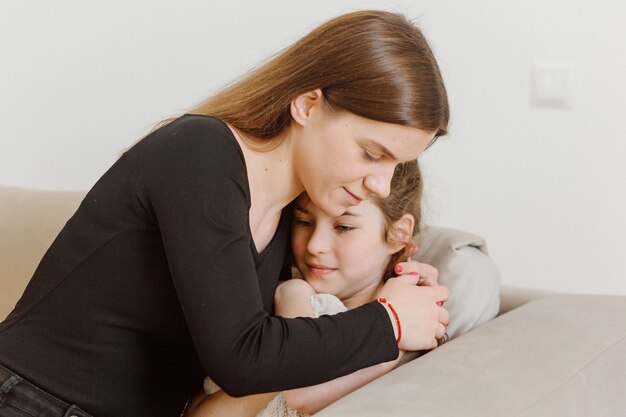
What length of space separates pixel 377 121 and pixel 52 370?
562 millimetres

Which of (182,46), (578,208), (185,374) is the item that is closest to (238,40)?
(182,46)

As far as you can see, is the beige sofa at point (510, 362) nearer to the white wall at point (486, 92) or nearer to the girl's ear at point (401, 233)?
the girl's ear at point (401, 233)

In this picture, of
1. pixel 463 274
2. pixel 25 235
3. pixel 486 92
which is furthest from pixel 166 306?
pixel 486 92

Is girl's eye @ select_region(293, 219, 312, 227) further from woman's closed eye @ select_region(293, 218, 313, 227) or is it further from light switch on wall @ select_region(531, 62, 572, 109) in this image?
light switch on wall @ select_region(531, 62, 572, 109)

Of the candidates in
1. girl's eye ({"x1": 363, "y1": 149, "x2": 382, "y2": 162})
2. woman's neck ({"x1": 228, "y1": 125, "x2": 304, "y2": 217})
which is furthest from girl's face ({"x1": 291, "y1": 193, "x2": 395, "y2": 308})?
girl's eye ({"x1": 363, "y1": 149, "x2": 382, "y2": 162})

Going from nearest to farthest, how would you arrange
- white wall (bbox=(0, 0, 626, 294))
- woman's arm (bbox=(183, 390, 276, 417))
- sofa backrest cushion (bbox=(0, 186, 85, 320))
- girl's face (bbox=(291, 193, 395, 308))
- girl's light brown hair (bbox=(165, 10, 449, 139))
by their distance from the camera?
girl's light brown hair (bbox=(165, 10, 449, 139))
woman's arm (bbox=(183, 390, 276, 417))
girl's face (bbox=(291, 193, 395, 308))
sofa backrest cushion (bbox=(0, 186, 85, 320))
white wall (bbox=(0, 0, 626, 294))

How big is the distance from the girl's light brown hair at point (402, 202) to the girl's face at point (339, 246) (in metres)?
0.01

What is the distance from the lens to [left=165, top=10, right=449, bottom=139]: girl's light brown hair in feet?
4.31

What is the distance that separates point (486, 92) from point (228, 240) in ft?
3.75

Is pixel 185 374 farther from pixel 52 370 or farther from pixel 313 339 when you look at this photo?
pixel 313 339

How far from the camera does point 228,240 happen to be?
122 cm

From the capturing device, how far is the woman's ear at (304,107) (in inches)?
53.5

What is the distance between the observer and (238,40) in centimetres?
248

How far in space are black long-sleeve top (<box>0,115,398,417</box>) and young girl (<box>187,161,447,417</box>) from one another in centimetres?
11
